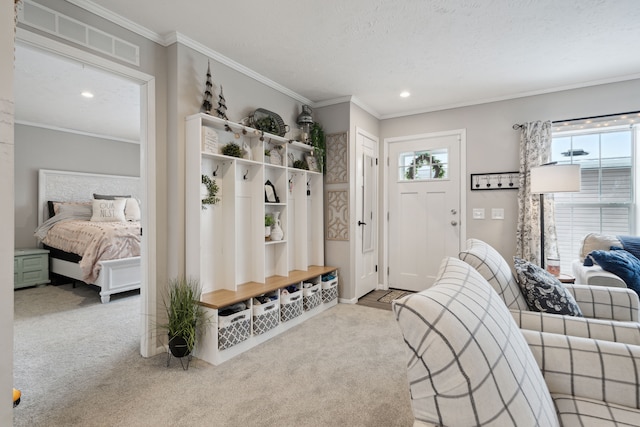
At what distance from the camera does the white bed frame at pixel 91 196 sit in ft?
13.2

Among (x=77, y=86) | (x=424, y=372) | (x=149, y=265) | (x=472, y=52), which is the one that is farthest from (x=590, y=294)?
(x=77, y=86)

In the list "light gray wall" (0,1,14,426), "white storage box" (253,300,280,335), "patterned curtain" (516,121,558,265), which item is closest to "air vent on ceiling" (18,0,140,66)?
"light gray wall" (0,1,14,426)

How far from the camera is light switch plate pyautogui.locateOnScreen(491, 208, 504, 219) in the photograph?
3855 millimetres

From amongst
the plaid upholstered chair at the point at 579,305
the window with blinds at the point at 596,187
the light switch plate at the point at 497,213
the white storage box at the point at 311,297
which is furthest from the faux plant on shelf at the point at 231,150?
the window with blinds at the point at 596,187

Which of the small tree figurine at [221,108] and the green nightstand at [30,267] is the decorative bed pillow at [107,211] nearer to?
the green nightstand at [30,267]

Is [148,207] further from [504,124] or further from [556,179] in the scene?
[504,124]

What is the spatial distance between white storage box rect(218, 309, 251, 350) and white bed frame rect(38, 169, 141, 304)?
239cm

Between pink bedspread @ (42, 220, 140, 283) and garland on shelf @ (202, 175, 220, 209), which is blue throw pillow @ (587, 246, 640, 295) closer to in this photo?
garland on shelf @ (202, 175, 220, 209)

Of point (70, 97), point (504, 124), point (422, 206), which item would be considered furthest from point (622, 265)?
point (70, 97)

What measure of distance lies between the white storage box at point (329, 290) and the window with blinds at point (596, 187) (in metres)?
2.60

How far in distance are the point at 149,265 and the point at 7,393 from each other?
4.86ft

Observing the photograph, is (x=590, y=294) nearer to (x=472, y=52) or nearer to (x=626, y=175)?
(x=472, y=52)

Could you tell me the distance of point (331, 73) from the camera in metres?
3.24

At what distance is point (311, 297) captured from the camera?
3443 mm
